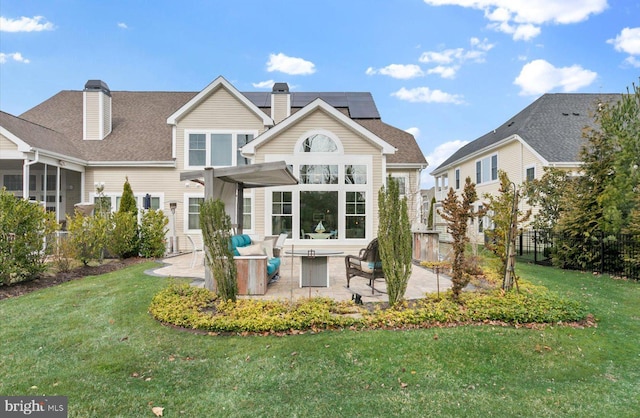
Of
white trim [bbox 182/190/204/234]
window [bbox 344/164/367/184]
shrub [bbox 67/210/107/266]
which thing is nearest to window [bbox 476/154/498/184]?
window [bbox 344/164/367/184]

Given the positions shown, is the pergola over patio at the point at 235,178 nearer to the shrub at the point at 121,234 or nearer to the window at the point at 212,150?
the shrub at the point at 121,234

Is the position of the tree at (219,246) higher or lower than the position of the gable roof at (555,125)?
lower

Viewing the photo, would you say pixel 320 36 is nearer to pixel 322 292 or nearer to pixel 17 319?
pixel 322 292

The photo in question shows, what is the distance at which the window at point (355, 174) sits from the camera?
11930 millimetres

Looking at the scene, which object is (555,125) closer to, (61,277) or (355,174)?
(355,174)

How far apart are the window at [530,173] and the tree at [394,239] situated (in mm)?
13627

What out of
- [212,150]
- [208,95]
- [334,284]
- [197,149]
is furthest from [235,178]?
[208,95]

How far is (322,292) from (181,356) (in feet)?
10.0

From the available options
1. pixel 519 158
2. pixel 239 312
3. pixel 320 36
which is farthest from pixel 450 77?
pixel 239 312

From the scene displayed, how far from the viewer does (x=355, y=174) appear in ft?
39.3

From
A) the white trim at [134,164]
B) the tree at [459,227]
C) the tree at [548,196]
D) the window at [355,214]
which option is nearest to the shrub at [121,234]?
the white trim at [134,164]

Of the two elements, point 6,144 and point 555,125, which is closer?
point 6,144

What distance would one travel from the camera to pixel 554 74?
891 inches

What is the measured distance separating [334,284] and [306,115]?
22.8 ft
